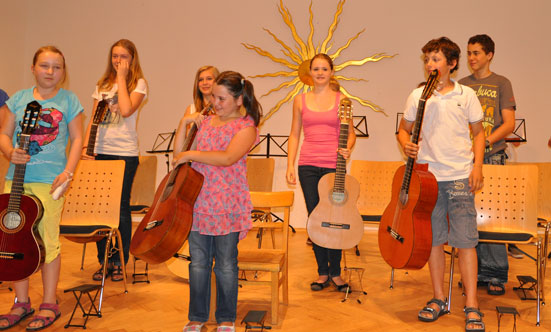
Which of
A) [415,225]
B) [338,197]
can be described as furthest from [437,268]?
[338,197]

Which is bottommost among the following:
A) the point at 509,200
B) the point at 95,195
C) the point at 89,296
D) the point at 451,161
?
the point at 89,296

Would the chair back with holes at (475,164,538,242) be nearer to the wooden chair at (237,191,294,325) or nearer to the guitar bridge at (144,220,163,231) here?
the wooden chair at (237,191,294,325)

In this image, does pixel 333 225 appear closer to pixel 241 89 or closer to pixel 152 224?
pixel 241 89

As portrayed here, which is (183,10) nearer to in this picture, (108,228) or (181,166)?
(108,228)

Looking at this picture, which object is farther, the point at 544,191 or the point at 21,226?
the point at 544,191

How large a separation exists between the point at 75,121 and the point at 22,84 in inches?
230

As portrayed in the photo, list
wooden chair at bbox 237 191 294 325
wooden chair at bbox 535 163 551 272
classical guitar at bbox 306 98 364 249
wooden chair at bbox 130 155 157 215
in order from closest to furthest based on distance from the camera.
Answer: wooden chair at bbox 237 191 294 325, classical guitar at bbox 306 98 364 249, wooden chair at bbox 535 163 551 272, wooden chair at bbox 130 155 157 215

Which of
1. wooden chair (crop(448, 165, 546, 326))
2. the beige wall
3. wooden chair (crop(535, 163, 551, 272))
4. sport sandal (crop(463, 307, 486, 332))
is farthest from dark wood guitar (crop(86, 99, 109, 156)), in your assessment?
wooden chair (crop(535, 163, 551, 272))

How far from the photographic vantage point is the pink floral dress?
271 centimetres

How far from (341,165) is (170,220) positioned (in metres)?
1.41

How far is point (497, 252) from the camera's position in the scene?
3846 millimetres

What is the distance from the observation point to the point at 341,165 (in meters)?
3.48

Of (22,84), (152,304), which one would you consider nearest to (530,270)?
(152,304)

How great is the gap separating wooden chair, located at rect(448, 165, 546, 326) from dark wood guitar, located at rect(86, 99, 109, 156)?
2.75 m
